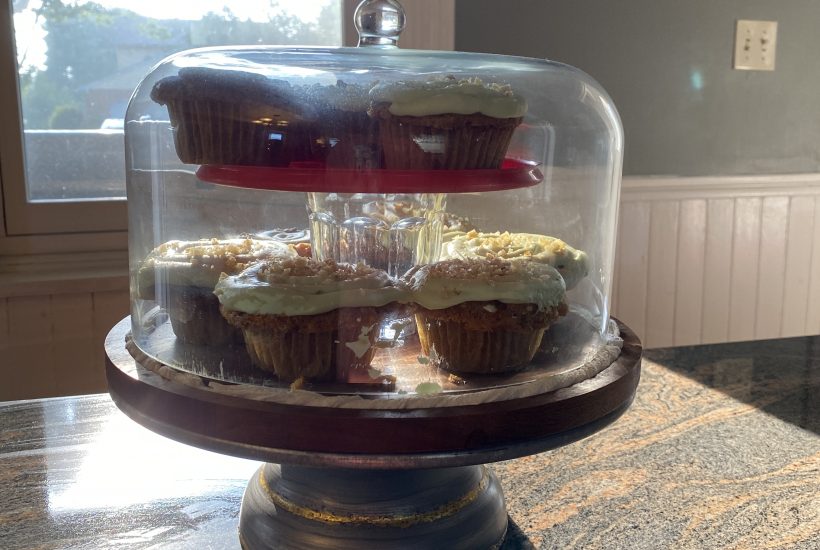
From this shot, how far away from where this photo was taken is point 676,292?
2.48 metres

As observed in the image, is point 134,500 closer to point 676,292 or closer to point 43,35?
point 43,35

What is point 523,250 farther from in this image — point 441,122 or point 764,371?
point 764,371

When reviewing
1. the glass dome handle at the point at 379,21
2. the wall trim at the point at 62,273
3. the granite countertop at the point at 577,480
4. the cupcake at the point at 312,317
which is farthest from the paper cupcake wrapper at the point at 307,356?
the wall trim at the point at 62,273

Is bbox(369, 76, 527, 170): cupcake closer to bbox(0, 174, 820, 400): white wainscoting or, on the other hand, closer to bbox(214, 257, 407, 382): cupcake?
bbox(214, 257, 407, 382): cupcake

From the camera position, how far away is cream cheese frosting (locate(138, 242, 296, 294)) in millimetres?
890

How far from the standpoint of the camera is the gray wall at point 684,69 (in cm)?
215

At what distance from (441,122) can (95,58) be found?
4.72 feet

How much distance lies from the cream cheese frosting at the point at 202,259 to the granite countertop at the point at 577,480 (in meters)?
0.26

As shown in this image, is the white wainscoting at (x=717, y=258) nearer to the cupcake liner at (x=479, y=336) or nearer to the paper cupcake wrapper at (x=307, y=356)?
the cupcake liner at (x=479, y=336)

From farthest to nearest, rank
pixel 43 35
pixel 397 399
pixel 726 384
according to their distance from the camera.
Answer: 1. pixel 43 35
2. pixel 726 384
3. pixel 397 399

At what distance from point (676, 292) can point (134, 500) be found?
194 centimetres

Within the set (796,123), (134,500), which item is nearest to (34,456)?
(134,500)

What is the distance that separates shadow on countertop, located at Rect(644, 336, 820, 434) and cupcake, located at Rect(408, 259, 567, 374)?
56 cm

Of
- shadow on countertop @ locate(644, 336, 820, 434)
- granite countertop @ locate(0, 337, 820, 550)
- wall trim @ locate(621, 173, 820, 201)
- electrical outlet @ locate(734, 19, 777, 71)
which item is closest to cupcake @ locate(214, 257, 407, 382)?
granite countertop @ locate(0, 337, 820, 550)
